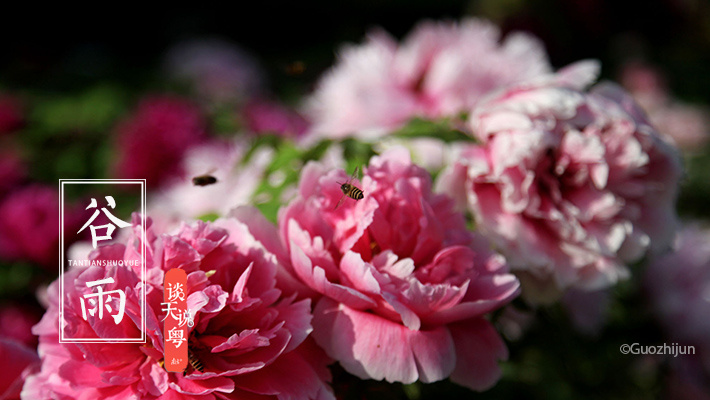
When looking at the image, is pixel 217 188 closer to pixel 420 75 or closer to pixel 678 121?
pixel 420 75

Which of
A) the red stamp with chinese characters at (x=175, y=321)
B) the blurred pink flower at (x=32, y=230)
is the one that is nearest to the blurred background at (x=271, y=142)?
the blurred pink flower at (x=32, y=230)

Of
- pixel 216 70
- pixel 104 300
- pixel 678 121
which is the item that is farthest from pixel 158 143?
pixel 678 121

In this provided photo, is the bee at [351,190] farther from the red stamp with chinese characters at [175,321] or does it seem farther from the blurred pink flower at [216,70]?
the blurred pink flower at [216,70]

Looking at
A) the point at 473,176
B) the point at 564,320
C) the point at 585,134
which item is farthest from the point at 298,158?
the point at 564,320

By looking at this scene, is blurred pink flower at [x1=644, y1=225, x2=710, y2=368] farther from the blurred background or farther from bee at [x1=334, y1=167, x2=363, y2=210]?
bee at [x1=334, y1=167, x2=363, y2=210]

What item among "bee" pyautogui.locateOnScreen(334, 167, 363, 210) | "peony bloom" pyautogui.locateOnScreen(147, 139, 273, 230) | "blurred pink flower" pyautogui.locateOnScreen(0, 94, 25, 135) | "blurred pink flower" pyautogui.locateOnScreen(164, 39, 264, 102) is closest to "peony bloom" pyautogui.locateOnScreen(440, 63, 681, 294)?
"bee" pyautogui.locateOnScreen(334, 167, 363, 210)

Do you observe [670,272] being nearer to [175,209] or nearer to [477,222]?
[477,222]
